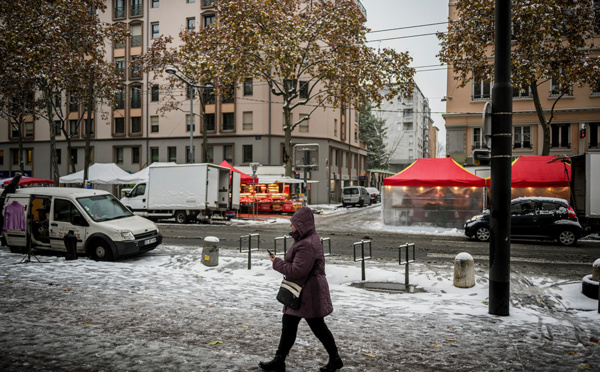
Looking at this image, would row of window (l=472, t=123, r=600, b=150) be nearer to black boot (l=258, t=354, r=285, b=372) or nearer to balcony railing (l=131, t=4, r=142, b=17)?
black boot (l=258, t=354, r=285, b=372)

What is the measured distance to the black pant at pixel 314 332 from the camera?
4.20 m

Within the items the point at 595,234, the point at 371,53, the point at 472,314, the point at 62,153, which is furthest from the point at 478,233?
the point at 62,153

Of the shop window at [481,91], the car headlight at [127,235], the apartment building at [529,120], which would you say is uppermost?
the shop window at [481,91]

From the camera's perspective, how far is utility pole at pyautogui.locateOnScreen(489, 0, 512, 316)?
20.7 ft

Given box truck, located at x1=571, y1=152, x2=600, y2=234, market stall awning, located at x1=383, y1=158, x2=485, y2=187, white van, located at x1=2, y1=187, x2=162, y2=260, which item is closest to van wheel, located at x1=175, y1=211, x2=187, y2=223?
market stall awning, located at x1=383, y1=158, x2=485, y2=187

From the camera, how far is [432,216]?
21.0m

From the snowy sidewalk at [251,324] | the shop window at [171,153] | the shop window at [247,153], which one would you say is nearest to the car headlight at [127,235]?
the snowy sidewalk at [251,324]

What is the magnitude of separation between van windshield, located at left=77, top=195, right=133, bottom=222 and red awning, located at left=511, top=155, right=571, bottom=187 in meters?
16.7

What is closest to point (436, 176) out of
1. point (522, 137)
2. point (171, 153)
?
point (522, 137)

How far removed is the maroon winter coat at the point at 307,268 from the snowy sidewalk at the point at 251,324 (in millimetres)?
759

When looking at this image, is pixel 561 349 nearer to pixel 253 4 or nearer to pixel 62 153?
pixel 253 4

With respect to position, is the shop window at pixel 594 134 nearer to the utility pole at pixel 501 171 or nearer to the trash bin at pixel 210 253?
the utility pole at pixel 501 171

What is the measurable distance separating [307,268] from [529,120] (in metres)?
33.8

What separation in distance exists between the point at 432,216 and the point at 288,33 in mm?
12059
